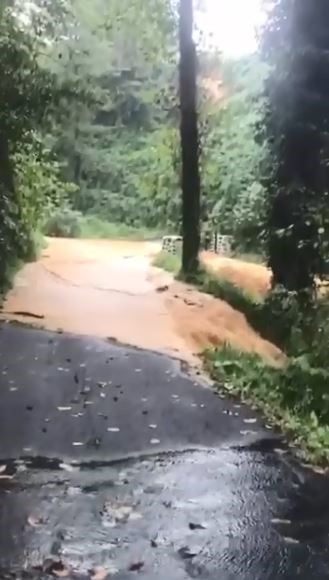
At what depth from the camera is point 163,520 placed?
289 centimetres

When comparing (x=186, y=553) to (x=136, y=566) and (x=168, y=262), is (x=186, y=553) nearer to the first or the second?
(x=136, y=566)

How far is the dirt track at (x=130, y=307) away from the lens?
6527 mm

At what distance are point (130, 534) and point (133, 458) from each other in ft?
2.81

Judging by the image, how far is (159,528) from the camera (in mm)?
2809

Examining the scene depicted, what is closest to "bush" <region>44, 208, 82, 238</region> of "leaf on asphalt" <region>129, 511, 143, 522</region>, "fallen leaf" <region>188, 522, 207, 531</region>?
"leaf on asphalt" <region>129, 511, 143, 522</region>

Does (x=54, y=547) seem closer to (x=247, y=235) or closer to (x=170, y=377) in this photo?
(x=170, y=377)

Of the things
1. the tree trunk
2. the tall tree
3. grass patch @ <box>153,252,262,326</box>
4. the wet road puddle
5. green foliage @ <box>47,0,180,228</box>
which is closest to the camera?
the wet road puddle

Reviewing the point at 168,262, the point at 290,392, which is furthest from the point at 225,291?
the point at 290,392

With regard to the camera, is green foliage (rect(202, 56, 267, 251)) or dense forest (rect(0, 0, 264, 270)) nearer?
dense forest (rect(0, 0, 264, 270))

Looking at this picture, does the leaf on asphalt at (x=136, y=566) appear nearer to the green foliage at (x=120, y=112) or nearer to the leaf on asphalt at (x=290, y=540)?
the leaf on asphalt at (x=290, y=540)

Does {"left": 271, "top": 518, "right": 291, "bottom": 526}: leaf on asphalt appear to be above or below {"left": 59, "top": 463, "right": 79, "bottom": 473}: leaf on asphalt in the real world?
below

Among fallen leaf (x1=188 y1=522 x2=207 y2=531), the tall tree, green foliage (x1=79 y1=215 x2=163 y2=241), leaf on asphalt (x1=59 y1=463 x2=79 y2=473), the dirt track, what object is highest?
the tall tree

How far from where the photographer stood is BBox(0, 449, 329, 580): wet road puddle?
2.52 metres

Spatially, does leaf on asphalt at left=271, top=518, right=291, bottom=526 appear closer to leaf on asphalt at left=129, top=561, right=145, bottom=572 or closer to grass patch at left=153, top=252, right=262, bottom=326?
leaf on asphalt at left=129, top=561, right=145, bottom=572
